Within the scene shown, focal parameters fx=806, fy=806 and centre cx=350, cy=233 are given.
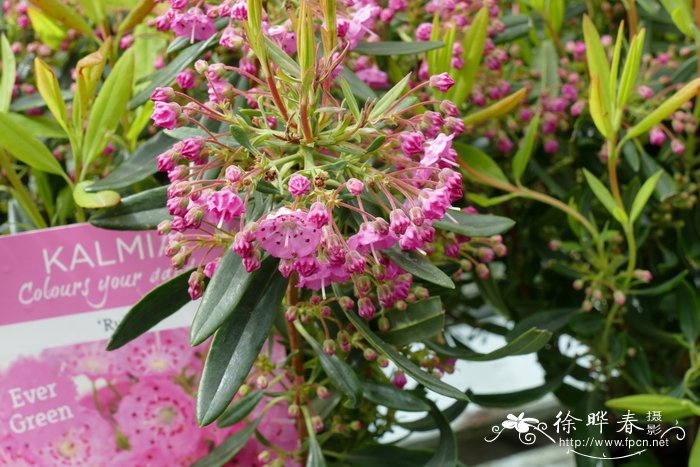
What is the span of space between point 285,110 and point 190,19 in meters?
0.15

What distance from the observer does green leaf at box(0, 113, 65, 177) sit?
2.53 feet

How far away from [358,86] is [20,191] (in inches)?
14.6

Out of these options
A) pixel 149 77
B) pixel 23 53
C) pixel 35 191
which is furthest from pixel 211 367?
pixel 23 53

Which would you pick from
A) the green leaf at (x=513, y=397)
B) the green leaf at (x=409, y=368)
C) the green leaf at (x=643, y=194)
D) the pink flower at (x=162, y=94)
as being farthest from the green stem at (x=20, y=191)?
the green leaf at (x=643, y=194)

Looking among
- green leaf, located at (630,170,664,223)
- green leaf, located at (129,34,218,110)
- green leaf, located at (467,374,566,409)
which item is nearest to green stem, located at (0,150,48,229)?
green leaf, located at (129,34,218,110)

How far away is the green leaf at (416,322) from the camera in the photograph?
0.70 m

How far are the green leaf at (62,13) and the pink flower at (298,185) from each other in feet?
1.38

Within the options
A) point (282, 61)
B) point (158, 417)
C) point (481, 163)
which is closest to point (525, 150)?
point (481, 163)

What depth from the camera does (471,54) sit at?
865 millimetres

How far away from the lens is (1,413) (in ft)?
2.57

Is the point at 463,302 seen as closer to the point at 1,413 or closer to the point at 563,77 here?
the point at 563,77

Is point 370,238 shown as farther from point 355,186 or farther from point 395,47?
point 395,47

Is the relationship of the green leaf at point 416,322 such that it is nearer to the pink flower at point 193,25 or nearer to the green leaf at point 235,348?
the green leaf at point 235,348

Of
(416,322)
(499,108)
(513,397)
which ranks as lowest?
(513,397)
